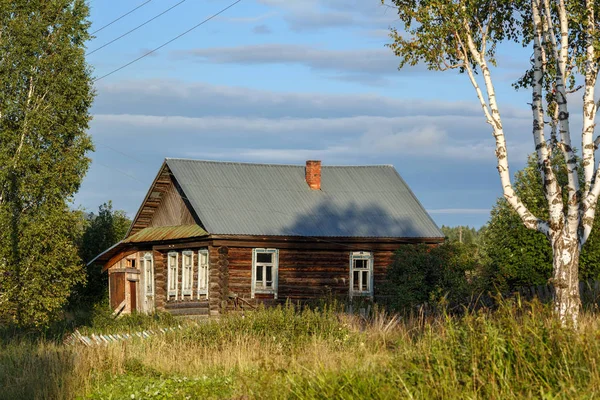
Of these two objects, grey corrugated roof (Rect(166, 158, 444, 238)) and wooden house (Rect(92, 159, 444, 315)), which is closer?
wooden house (Rect(92, 159, 444, 315))

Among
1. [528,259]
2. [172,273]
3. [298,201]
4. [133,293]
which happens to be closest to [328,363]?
[528,259]

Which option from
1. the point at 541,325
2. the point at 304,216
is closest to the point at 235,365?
the point at 541,325

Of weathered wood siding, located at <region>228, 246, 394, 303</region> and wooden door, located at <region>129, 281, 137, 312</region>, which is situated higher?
weathered wood siding, located at <region>228, 246, 394, 303</region>

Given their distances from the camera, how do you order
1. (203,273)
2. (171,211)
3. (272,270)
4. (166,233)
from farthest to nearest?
(171,211), (166,233), (203,273), (272,270)

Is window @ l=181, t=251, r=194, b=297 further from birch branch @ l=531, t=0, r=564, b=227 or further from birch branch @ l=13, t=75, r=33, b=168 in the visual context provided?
birch branch @ l=531, t=0, r=564, b=227

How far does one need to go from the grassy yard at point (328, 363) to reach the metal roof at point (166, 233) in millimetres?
14792

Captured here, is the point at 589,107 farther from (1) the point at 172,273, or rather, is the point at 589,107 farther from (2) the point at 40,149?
(1) the point at 172,273

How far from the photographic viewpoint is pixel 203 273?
34.2m

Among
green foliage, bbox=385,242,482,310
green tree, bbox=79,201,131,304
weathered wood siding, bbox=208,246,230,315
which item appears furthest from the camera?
green tree, bbox=79,201,131,304

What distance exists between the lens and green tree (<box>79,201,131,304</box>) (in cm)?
4531

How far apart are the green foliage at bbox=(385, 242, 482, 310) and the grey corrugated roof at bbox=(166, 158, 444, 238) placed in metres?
4.06

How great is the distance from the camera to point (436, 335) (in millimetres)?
10672

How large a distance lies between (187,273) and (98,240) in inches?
531

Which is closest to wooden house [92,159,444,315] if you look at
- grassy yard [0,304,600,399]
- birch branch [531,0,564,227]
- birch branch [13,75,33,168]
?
birch branch [13,75,33,168]
